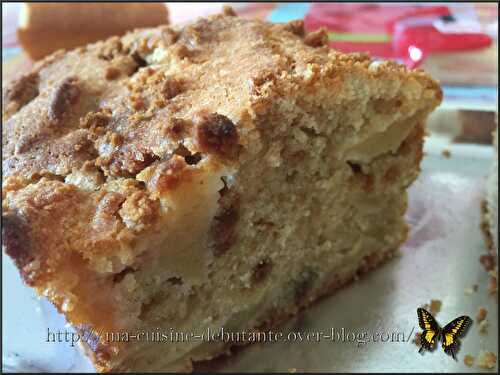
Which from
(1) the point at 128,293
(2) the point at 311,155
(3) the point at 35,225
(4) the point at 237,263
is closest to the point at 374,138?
(2) the point at 311,155

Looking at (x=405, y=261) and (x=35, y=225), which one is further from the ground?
(x=35, y=225)

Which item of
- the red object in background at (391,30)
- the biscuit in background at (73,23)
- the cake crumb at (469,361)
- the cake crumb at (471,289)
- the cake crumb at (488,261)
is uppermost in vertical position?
the biscuit in background at (73,23)

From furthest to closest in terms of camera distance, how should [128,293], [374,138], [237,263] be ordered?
[374,138] < [237,263] < [128,293]

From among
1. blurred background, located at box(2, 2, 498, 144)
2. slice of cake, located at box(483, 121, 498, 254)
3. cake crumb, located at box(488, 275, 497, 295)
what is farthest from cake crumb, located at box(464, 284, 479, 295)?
blurred background, located at box(2, 2, 498, 144)

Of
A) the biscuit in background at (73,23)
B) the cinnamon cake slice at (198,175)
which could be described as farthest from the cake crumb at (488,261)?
the biscuit in background at (73,23)

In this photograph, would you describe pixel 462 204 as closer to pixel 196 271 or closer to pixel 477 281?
pixel 477 281

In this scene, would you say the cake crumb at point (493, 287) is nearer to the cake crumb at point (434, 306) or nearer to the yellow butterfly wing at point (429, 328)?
the cake crumb at point (434, 306)

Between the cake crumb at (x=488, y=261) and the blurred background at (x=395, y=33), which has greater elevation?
the blurred background at (x=395, y=33)
